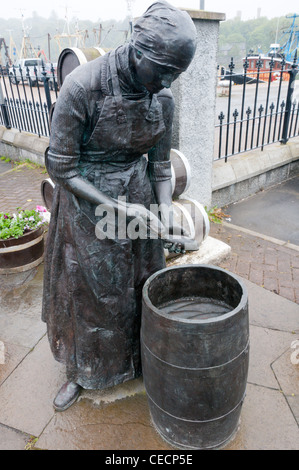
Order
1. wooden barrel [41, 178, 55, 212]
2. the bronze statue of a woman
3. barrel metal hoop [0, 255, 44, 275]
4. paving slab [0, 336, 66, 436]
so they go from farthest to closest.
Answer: wooden barrel [41, 178, 55, 212] < barrel metal hoop [0, 255, 44, 275] < paving slab [0, 336, 66, 436] < the bronze statue of a woman

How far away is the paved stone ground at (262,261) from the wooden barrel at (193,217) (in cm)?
47

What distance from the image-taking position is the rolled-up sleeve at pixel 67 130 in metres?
1.64

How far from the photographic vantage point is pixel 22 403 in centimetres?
241

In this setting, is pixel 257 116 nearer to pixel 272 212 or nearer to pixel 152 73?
pixel 272 212

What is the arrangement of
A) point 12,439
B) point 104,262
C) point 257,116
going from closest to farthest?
point 104,262 < point 12,439 < point 257,116

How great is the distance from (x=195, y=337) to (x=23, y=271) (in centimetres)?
292

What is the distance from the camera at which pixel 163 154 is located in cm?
212

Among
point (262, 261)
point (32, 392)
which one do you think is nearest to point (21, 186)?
point (262, 261)

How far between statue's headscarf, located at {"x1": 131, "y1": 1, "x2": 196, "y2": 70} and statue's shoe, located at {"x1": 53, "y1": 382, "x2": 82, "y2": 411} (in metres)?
2.06

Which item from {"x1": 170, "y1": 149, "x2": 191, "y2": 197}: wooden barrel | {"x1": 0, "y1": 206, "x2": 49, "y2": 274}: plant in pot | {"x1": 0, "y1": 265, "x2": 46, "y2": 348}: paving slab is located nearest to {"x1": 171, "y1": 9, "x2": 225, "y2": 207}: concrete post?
{"x1": 170, "y1": 149, "x2": 191, "y2": 197}: wooden barrel

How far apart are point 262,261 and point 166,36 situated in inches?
128

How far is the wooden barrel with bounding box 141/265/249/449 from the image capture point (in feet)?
5.47

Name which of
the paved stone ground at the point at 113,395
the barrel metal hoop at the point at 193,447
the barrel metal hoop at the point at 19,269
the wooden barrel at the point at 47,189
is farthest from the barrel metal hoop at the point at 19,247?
the barrel metal hoop at the point at 193,447

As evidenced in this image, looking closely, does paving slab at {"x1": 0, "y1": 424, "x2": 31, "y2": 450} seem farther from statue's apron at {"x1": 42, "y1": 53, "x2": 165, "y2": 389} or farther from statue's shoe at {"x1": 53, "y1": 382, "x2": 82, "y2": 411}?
statue's apron at {"x1": 42, "y1": 53, "x2": 165, "y2": 389}
